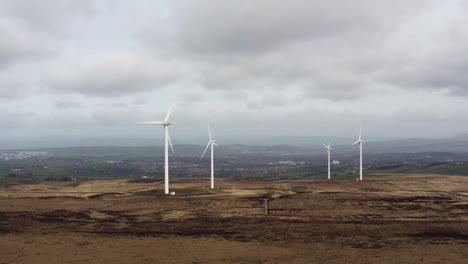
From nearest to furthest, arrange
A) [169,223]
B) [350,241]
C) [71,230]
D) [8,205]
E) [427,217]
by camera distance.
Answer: [350,241] → [71,230] → [169,223] → [427,217] → [8,205]

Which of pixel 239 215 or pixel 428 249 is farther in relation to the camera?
pixel 239 215

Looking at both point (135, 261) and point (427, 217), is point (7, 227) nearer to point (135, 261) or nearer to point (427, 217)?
point (135, 261)

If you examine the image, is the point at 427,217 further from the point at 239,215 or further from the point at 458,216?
the point at 239,215

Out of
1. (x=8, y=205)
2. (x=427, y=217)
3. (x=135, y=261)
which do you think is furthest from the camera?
(x=8, y=205)

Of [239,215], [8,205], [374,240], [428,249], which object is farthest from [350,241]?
[8,205]

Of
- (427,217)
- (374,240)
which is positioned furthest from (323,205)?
(374,240)

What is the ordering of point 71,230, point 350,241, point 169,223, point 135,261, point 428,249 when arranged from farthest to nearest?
1. point 169,223
2. point 71,230
3. point 350,241
4. point 428,249
5. point 135,261
